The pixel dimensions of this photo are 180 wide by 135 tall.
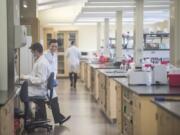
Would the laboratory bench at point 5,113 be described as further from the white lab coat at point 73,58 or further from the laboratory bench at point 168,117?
the white lab coat at point 73,58

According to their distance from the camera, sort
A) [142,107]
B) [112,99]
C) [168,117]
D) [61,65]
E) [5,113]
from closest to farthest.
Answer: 1. [168,117]
2. [5,113]
3. [142,107]
4. [112,99]
5. [61,65]

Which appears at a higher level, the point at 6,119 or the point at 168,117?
the point at 168,117

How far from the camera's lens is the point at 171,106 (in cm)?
433

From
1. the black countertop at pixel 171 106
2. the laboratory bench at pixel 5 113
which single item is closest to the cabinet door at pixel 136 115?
the black countertop at pixel 171 106

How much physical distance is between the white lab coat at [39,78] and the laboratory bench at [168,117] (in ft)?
9.33

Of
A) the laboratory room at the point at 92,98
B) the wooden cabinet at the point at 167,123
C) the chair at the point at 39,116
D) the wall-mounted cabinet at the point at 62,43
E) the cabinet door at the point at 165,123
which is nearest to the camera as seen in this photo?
the wooden cabinet at the point at 167,123

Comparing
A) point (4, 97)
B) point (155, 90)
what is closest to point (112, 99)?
point (155, 90)

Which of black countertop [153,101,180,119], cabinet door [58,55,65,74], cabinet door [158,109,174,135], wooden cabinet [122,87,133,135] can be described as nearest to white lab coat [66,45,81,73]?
cabinet door [58,55,65,74]

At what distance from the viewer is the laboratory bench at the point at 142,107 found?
207 inches

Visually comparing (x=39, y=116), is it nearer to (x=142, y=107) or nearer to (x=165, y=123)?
(x=142, y=107)

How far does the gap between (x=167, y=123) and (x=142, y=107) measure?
3.51 ft

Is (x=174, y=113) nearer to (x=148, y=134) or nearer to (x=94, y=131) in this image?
(x=148, y=134)

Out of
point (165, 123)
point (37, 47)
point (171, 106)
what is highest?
point (37, 47)

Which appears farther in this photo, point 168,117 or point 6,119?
point 6,119
